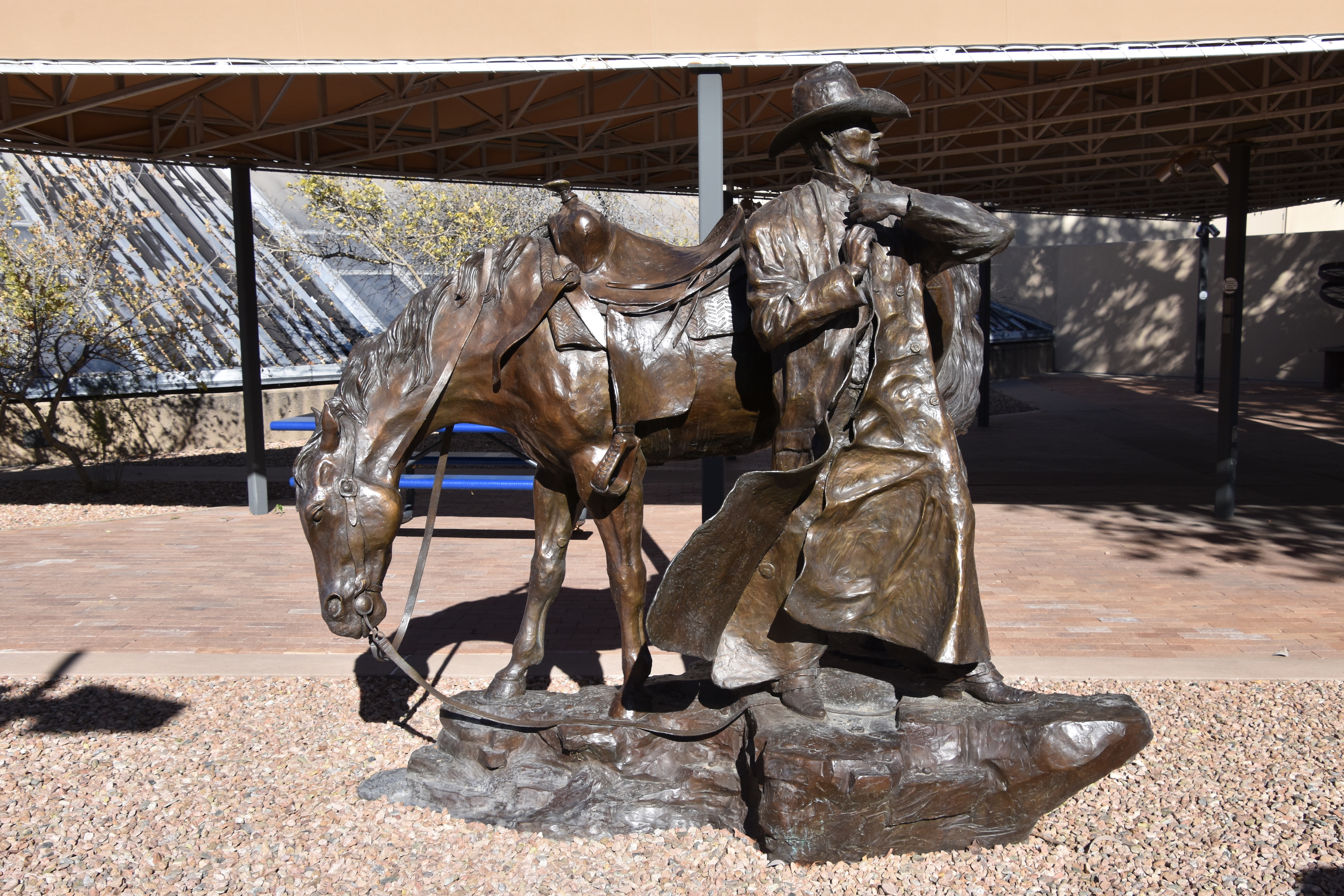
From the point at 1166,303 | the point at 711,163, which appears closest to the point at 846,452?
the point at 711,163

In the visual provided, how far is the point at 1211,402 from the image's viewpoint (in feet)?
57.1

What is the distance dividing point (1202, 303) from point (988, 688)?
18.3 meters

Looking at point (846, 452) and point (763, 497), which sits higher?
point (846, 452)

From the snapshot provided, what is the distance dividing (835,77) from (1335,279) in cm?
2091

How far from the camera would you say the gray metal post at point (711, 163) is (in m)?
4.88

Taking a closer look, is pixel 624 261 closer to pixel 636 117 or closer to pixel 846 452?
pixel 846 452

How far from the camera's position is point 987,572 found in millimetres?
6566

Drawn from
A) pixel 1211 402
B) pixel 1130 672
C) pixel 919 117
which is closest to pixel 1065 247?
pixel 1211 402

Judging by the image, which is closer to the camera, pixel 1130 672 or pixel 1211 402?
pixel 1130 672

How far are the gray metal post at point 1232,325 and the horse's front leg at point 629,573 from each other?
6.43m

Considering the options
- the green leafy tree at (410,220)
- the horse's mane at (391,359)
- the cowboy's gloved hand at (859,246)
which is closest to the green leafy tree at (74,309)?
the green leafy tree at (410,220)

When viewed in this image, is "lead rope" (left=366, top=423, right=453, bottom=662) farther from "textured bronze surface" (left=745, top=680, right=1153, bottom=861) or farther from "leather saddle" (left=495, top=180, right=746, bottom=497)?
"textured bronze surface" (left=745, top=680, right=1153, bottom=861)

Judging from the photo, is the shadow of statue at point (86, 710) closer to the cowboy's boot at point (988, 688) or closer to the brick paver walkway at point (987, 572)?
the brick paver walkway at point (987, 572)

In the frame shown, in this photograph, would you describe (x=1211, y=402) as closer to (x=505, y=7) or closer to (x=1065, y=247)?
(x=1065, y=247)
